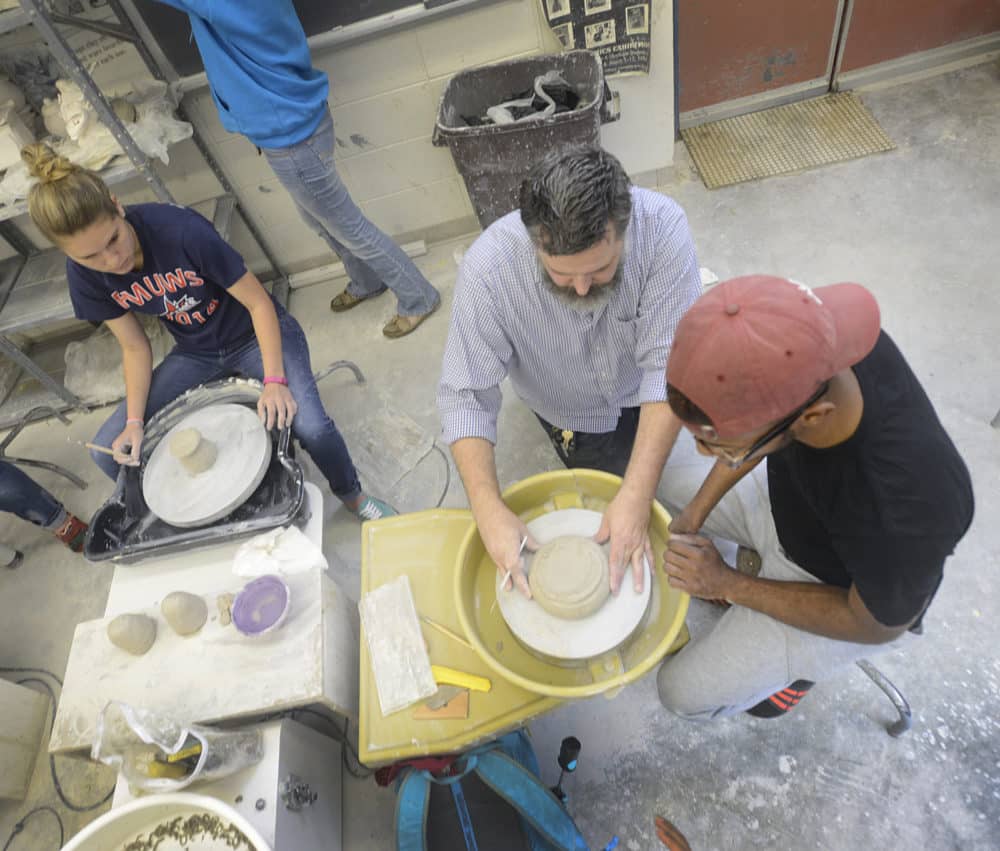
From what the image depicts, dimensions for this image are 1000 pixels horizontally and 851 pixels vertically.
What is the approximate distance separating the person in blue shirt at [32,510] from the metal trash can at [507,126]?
196 centimetres

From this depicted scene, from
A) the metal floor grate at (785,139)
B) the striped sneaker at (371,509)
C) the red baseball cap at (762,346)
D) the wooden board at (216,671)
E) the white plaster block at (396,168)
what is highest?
the red baseball cap at (762,346)

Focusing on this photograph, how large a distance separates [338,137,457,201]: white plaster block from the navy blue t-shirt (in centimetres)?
113

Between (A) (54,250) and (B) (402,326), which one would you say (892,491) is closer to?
(B) (402,326)

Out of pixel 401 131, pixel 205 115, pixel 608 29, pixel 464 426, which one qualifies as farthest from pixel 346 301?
pixel 464 426

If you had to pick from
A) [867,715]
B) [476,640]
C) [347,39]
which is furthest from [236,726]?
[347,39]

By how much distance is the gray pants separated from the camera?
116cm

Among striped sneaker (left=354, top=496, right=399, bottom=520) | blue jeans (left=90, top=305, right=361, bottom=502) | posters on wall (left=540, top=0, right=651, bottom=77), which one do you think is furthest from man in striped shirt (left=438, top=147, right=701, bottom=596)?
posters on wall (left=540, top=0, right=651, bottom=77)

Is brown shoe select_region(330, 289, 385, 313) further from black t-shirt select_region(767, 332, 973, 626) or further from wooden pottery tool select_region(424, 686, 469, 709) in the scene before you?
black t-shirt select_region(767, 332, 973, 626)

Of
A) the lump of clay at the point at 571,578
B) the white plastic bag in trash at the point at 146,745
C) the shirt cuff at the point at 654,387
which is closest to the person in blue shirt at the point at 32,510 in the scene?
the white plastic bag in trash at the point at 146,745

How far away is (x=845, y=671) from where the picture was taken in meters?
1.48

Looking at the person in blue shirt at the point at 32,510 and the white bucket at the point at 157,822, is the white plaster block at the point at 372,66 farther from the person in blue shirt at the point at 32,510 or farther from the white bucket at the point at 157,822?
the white bucket at the point at 157,822

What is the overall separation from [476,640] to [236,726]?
21.9 inches

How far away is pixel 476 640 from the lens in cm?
106

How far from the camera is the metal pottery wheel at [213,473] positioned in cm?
139
